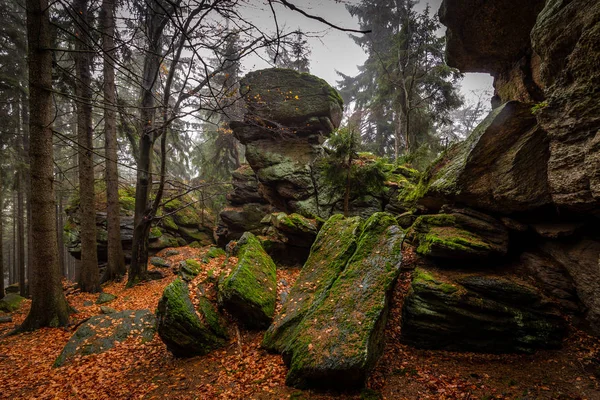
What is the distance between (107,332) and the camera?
19.0 ft

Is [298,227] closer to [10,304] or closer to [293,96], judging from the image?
[293,96]

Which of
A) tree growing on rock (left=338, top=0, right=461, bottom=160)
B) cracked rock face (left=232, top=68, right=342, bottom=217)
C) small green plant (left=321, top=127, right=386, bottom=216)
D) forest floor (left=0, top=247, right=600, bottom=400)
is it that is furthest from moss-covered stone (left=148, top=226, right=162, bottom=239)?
tree growing on rock (left=338, top=0, right=461, bottom=160)

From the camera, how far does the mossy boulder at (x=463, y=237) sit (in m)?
5.61

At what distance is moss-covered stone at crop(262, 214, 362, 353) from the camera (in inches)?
200

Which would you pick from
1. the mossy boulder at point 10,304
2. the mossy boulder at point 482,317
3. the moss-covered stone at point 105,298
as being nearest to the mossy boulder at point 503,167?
the mossy boulder at point 482,317

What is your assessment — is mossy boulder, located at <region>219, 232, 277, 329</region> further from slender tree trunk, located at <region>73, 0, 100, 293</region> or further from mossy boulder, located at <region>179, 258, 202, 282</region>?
slender tree trunk, located at <region>73, 0, 100, 293</region>

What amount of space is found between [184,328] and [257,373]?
6.03 feet

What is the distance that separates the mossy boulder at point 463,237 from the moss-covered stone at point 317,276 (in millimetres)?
1884

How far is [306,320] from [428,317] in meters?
2.53

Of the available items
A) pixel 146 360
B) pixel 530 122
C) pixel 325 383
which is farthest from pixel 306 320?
pixel 530 122

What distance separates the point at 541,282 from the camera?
521cm

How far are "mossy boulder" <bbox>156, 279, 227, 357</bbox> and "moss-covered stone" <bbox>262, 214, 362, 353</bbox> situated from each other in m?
1.22

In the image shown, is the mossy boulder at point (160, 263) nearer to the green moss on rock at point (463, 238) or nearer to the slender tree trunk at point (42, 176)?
the slender tree trunk at point (42, 176)

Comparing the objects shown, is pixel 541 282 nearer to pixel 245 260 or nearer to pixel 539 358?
pixel 539 358
